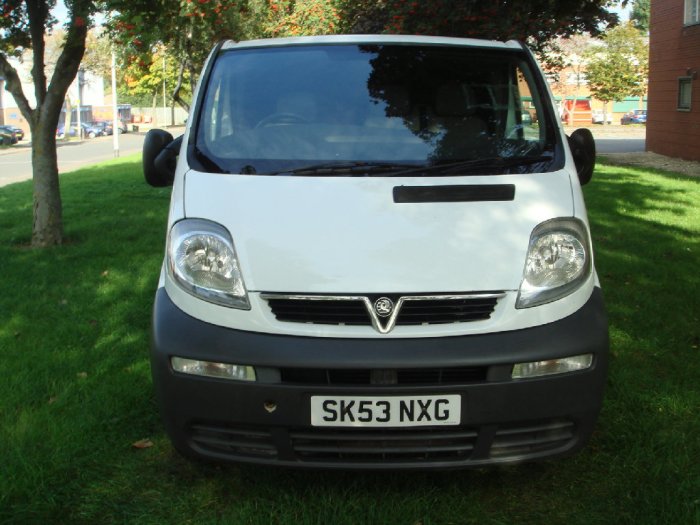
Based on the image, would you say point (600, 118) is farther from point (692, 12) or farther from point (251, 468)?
point (251, 468)

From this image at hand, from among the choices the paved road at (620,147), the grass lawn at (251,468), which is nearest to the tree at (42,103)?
the grass lawn at (251,468)

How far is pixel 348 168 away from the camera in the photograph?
3416mm

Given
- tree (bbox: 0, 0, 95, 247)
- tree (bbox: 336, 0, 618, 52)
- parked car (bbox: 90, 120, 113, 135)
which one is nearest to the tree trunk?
tree (bbox: 0, 0, 95, 247)


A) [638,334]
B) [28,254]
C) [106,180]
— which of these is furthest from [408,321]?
[106,180]

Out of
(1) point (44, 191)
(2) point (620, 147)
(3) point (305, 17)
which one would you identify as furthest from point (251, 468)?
(2) point (620, 147)

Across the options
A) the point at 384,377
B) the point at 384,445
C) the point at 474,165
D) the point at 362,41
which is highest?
the point at 362,41

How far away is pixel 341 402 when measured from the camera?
9.30 feet

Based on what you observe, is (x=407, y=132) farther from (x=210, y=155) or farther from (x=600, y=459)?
(x=600, y=459)

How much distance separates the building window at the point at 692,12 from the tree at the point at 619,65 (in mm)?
41567

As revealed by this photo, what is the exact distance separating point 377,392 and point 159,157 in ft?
5.83

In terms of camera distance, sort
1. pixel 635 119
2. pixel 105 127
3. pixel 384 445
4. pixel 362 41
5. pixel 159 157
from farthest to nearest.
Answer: pixel 635 119, pixel 105 127, pixel 362 41, pixel 159 157, pixel 384 445

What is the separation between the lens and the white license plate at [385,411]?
2.83 meters

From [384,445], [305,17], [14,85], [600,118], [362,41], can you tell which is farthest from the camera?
[600,118]

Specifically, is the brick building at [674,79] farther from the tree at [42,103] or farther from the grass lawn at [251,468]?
the tree at [42,103]
